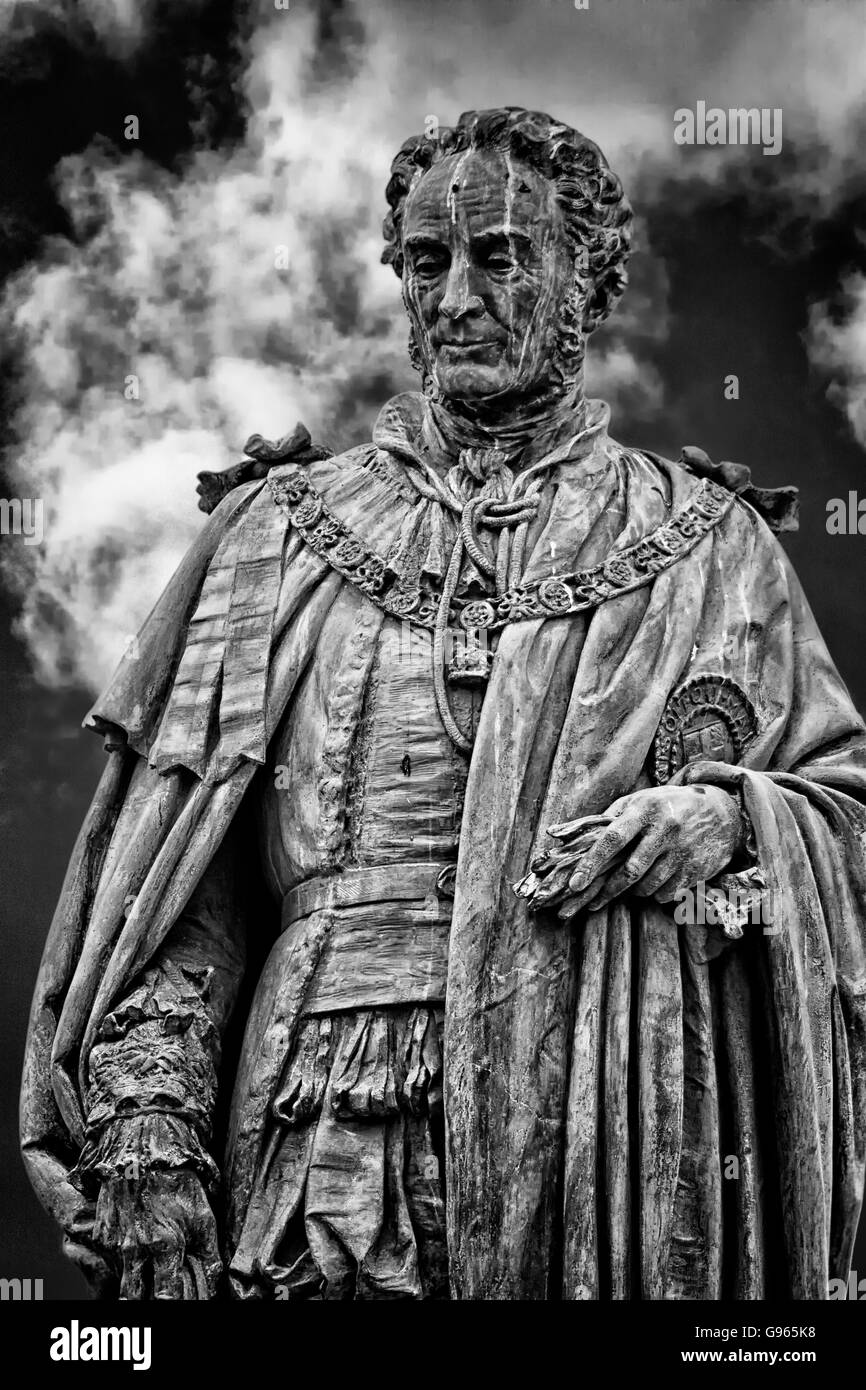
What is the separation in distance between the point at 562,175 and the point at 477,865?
6.92 ft

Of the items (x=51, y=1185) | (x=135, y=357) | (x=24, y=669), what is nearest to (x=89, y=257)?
(x=135, y=357)

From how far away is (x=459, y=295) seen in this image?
12273 mm

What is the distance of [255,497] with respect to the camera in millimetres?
12672

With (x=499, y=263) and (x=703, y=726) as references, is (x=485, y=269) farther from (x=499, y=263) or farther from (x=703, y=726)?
(x=703, y=726)

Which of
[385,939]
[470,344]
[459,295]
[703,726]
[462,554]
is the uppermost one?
[459,295]

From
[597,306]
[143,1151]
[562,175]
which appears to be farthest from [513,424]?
[143,1151]

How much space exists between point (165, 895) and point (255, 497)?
131cm

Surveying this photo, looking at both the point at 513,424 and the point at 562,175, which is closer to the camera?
the point at 562,175

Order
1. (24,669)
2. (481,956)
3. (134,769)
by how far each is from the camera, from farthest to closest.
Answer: (24,669) < (134,769) < (481,956)

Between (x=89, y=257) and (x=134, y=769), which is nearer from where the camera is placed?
(x=134, y=769)

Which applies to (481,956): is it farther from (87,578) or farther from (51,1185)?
(87,578)

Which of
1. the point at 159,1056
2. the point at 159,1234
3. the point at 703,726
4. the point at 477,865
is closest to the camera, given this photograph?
the point at 159,1234

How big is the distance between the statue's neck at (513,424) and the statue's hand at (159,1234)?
2.38m

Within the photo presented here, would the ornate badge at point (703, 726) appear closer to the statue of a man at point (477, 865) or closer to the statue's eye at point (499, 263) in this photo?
the statue of a man at point (477, 865)
